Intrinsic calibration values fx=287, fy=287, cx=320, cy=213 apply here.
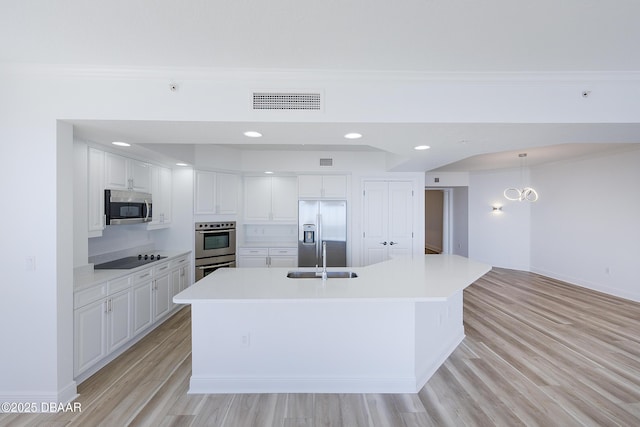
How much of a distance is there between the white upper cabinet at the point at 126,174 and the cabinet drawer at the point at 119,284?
3.53 feet

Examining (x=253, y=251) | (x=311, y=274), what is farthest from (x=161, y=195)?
(x=311, y=274)

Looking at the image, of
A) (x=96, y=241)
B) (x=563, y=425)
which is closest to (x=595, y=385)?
(x=563, y=425)

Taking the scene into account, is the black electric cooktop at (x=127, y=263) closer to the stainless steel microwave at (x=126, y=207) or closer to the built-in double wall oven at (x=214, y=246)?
the stainless steel microwave at (x=126, y=207)

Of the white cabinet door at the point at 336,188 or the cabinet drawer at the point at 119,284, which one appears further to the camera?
the white cabinet door at the point at 336,188

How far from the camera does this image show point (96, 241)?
353 cm

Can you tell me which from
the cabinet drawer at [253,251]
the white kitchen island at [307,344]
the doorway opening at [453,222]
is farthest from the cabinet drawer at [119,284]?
the doorway opening at [453,222]

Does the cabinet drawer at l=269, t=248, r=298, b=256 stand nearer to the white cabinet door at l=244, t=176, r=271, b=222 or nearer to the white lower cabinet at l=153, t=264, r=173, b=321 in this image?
the white cabinet door at l=244, t=176, r=271, b=222

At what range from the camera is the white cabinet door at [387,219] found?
526cm

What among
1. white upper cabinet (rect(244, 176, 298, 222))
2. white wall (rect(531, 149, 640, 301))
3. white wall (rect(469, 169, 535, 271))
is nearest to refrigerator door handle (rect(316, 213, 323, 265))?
white upper cabinet (rect(244, 176, 298, 222))

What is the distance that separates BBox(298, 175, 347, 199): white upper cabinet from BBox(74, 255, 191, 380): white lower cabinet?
2.43 m

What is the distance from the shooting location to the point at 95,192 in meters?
3.08

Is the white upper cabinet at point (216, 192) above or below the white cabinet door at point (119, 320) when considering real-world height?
above

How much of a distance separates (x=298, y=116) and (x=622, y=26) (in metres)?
2.06

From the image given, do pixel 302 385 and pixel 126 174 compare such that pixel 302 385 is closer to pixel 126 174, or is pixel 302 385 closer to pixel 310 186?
pixel 126 174
